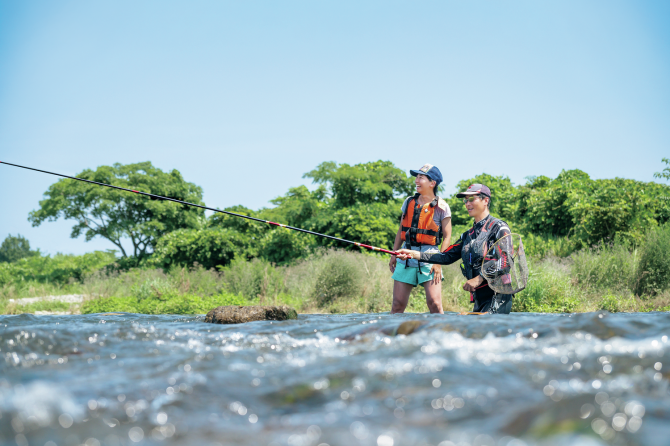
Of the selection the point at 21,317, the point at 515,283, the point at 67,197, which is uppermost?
the point at 67,197

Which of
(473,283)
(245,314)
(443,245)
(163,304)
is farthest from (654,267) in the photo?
(163,304)

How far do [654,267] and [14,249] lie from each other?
64.2m

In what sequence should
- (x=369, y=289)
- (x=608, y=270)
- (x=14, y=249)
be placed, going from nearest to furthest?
(x=608, y=270)
(x=369, y=289)
(x=14, y=249)

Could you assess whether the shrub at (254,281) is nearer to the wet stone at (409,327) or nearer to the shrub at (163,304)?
the shrub at (163,304)

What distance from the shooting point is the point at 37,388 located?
266 cm

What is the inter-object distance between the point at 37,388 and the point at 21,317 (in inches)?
197

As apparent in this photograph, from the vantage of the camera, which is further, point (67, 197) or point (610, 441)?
point (67, 197)

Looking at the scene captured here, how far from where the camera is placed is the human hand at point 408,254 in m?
5.47

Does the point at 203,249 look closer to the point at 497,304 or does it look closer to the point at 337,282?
the point at 337,282

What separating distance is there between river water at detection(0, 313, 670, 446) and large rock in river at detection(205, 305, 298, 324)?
1.77 m

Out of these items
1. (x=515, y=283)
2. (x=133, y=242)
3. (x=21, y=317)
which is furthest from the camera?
(x=133, y=242)

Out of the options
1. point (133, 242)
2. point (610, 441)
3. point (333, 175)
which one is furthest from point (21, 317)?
point (133, 242)

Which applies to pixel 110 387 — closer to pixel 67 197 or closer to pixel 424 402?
pixel 424 402

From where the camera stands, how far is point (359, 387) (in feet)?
8.48
